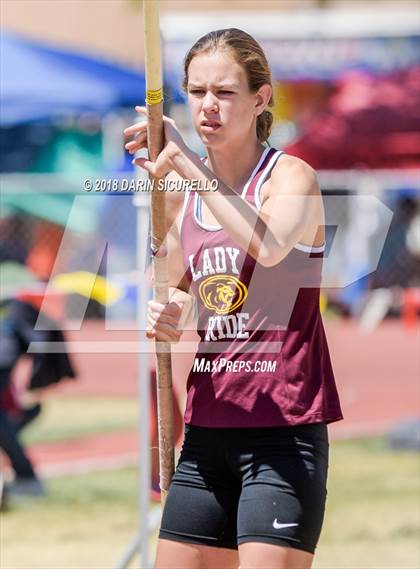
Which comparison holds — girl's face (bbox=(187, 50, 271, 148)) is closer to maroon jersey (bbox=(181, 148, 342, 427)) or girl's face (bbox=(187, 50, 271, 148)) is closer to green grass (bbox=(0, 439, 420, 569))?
maroon jersey (bbox=(181, 148, 342, 427))

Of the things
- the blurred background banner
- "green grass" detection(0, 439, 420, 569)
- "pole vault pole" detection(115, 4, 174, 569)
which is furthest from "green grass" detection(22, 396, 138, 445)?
"pole vault pole" detection(115, 4, 174, 569)

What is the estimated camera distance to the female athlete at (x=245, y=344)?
10.6ft

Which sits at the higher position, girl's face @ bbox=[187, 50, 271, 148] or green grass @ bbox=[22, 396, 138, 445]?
green grass @ bbox=[22, 396, 138, 445]

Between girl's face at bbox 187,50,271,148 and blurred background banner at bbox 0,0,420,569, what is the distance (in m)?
0.30

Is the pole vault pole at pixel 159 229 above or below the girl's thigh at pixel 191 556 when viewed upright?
above

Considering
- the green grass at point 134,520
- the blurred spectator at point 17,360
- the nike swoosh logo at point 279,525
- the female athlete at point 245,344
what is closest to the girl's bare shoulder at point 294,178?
the female athlete at point 245,344

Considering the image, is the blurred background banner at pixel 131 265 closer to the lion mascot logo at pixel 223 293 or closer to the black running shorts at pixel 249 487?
the lion mascot logo at pixel 223 293

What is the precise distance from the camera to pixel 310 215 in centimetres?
329

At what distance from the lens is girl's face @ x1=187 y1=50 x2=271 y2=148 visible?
335 centimetres

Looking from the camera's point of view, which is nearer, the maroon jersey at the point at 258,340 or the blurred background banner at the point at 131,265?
the maroon jersey at the point at 258,340

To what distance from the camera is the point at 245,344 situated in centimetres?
335

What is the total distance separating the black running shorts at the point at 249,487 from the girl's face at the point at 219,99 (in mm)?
830

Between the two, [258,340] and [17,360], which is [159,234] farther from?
[17,360]

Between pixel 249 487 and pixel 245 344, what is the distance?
1.29ft
